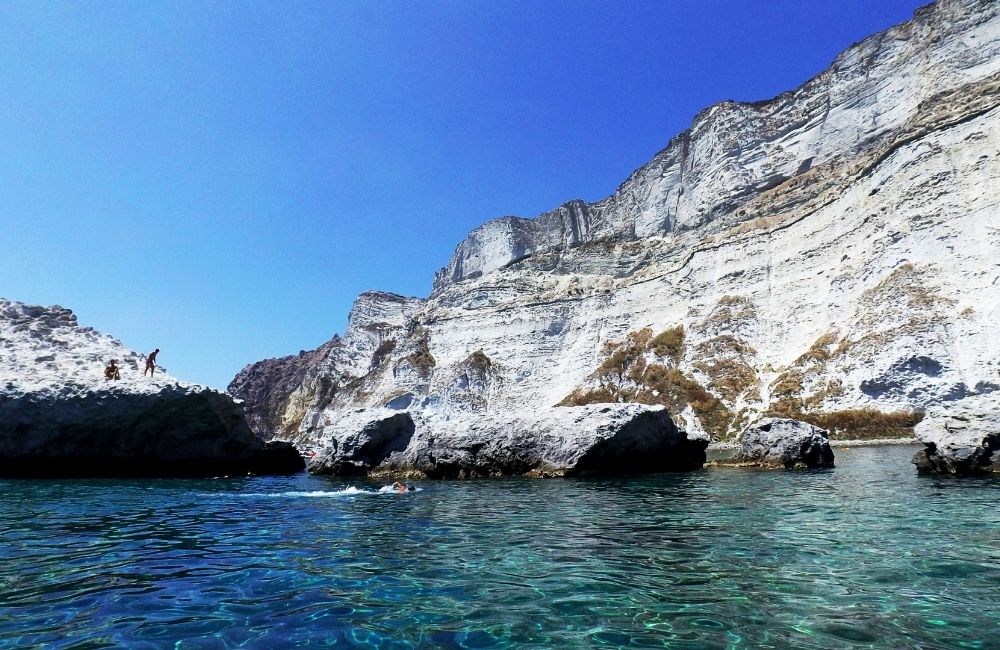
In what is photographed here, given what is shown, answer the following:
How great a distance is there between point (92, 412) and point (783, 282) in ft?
204

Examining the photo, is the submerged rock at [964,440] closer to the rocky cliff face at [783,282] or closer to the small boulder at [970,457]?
the small boulder at [970,457]

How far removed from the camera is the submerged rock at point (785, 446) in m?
24.0

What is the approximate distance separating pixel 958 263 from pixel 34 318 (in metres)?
62.9

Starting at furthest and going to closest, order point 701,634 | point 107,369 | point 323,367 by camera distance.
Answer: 1. point 323,367
2. point 107,369
3. point 701,634

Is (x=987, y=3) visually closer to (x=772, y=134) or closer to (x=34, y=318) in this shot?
(x=772, y=134)

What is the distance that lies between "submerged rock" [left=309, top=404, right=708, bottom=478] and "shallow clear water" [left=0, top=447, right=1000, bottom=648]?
7607 millimetres

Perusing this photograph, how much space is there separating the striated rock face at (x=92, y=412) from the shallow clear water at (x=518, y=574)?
9.77 m

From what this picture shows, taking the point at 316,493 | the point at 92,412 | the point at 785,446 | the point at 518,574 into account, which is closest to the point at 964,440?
the point at 785,446

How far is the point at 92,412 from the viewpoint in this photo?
21984 millimetres

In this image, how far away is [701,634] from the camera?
484cm

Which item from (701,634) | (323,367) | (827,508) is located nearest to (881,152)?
(827,508)

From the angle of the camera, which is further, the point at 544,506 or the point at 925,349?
the point at 925,349

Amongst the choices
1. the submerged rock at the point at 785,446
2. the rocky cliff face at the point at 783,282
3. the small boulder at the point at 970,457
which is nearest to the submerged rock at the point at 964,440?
the small boulder at the point at 970,457

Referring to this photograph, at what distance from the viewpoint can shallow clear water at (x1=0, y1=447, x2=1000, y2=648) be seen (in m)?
4.94
